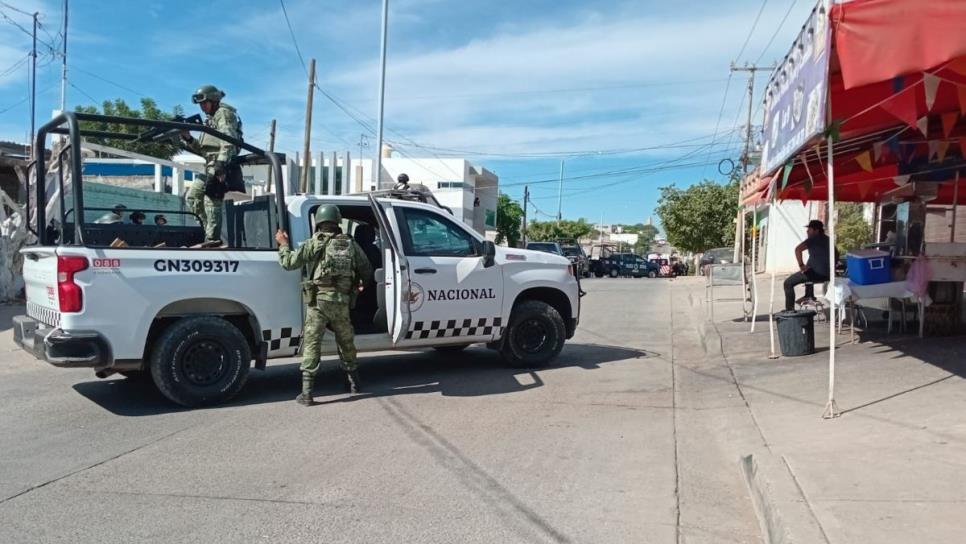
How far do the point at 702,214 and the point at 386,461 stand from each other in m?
42.7

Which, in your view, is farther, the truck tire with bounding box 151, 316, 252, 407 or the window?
the window

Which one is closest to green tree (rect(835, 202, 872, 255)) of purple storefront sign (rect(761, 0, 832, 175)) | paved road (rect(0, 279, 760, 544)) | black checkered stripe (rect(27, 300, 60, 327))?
purple storefront sign (rect(761, 0, 832, 175))

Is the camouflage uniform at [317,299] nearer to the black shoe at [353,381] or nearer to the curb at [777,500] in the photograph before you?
the black shoe at [353,381]

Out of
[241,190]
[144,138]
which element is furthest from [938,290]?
[144,138]

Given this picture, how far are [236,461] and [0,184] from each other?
20.1m

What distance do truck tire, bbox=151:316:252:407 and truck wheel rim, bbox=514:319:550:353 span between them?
3.17m

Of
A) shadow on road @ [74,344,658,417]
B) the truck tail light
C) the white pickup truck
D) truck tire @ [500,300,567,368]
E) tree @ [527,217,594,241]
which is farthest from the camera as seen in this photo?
tree @ [527,217,594,241]

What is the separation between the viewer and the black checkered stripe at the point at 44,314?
600cm

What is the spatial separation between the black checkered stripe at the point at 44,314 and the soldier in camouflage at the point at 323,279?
1.86 m

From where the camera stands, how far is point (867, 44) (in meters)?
5.04

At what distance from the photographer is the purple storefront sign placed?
5512 mm

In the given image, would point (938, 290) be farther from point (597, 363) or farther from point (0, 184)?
point (0, 184)

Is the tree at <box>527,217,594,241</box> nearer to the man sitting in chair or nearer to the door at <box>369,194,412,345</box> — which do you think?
the man sitting in chair

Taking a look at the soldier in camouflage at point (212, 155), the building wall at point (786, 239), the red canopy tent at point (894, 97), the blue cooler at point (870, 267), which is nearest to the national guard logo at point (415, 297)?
the soldier in camouflage at point (212, 155)
